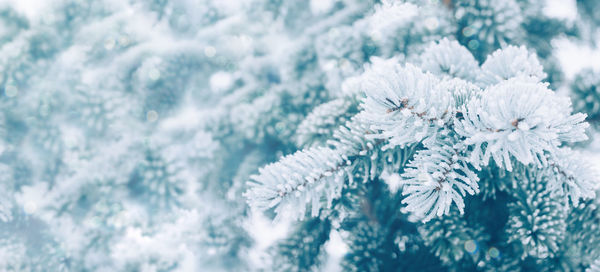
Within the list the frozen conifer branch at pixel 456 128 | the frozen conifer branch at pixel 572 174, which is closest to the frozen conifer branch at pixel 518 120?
the frozen conifer branch at pixel 456 128

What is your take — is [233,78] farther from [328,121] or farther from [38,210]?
[38,210]

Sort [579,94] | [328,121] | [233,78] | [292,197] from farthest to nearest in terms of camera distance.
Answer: [233,78] < [579,94] < [328,121] < [292,197]

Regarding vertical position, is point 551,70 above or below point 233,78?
below

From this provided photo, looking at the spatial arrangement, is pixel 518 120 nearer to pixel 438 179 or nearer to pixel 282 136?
pixel 438 179

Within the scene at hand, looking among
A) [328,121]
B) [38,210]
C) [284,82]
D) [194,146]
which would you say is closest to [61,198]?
[38,210]

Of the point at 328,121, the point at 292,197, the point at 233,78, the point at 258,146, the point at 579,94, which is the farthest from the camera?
the point at 233,78

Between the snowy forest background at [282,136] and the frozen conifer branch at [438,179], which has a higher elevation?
the snowy forest background at [282,136]

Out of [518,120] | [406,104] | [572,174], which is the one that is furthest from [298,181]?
[572,174]

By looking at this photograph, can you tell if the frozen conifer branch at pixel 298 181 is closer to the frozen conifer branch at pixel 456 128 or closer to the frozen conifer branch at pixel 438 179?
the frozen conifer branch at pixel 456 128

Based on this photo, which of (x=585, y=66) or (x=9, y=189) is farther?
(x=9, y=189)
